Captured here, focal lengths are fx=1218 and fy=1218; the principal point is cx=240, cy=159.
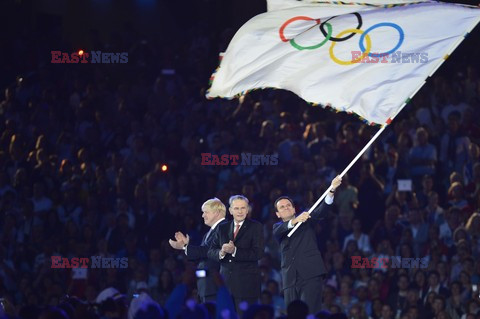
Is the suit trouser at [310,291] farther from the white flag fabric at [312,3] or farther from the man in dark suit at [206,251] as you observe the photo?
the white flag fabric at [312,3]

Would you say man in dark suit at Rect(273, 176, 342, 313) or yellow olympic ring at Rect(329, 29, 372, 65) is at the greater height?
yellow olympic ring at Rect(329, 29, 372, 65)

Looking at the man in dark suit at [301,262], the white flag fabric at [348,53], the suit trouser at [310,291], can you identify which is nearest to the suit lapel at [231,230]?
the man in dark suit at [301,262]

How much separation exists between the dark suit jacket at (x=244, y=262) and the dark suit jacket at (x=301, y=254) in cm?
40

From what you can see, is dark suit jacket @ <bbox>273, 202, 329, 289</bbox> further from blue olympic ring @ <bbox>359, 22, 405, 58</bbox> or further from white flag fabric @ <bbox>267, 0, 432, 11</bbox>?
white flag fabric @ <bbox>267, 0, 432, 11</bbox>

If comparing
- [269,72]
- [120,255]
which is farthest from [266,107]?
[269,72]

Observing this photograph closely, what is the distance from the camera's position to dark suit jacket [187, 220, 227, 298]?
41.6 ft

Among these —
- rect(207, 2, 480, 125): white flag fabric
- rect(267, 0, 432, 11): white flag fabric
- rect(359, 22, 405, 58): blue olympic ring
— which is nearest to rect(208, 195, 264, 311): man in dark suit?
rect(207, 2, 480, 125): white flag fabric

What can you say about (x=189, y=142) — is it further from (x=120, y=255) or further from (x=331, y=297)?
(x=331, y=297)

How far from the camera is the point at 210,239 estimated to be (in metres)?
13.0

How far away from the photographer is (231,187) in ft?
56.7

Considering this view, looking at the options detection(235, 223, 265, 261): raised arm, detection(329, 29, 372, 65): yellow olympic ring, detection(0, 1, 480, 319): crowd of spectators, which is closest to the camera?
detection(235, 223, 265, 261): raised arm

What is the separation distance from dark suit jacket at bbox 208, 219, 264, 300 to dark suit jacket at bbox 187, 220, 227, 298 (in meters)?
0.14

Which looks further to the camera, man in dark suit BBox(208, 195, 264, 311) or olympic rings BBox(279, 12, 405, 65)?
olympic rings BBox(279, 12, 405, 65)

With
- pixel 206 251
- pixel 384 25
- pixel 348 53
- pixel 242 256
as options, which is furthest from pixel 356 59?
pixel 206 251
